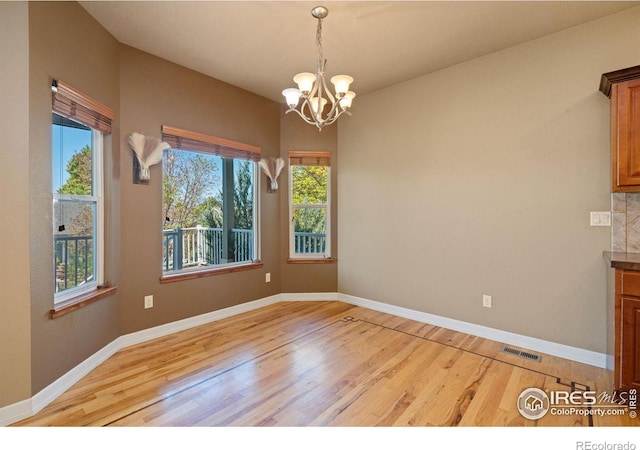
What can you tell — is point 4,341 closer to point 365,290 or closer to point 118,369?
point 118,369

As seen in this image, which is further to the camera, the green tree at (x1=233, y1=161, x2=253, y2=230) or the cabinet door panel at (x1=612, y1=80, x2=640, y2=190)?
the green tree at (x1=233, y1=161, x2=253, y2=230)

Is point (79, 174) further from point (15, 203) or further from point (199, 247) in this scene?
point (199, 247)

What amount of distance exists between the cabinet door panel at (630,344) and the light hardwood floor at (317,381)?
0.25 metres

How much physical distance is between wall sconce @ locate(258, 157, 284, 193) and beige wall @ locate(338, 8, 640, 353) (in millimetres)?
1060

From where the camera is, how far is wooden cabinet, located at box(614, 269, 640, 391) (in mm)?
1924

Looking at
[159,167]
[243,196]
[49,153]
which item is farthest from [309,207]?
[49,153]

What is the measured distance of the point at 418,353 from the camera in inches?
110

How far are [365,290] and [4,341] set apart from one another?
3462mm

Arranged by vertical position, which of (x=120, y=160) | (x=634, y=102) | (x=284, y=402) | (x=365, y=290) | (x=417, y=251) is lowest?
(x=284, y=402)

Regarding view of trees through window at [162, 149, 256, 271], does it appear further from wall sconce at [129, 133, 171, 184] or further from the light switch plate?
the light switch plate

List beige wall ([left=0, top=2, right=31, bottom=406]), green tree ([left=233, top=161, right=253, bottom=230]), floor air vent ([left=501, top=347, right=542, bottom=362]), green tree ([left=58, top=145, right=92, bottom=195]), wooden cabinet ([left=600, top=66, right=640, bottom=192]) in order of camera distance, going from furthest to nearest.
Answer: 1. green tree ([left=233, top=161, right=253, bottom=230])
2. floor air vent ([left=501, top=347, right=542, bottom=362])
3. green tree ([left=58, top=145, right=92, bottom=195])
4. wooden cabinet ([left=600, top=66, right=640, bottom=192])
5. beige wall ([left=0, top=2, right=31, bottom=406])

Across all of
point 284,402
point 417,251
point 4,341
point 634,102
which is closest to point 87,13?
point 4,341

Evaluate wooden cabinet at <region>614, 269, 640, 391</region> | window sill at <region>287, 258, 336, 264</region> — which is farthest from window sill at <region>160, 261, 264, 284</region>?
wooden cabinet at <region>614, 269, 640, 391</region>

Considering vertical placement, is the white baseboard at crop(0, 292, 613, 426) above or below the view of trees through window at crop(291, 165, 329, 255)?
below
